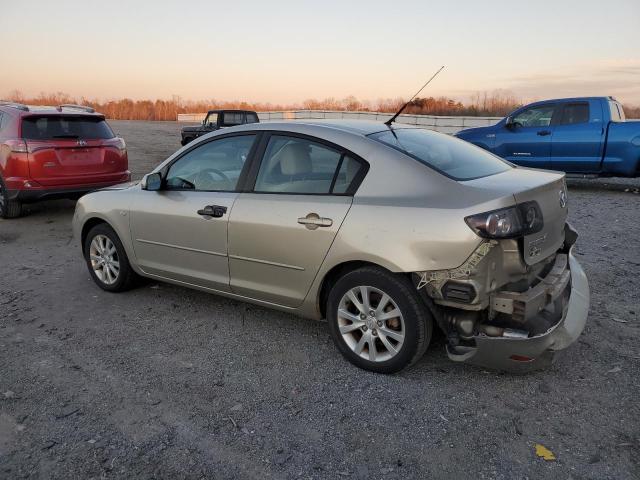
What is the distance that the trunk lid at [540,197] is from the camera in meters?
3.07

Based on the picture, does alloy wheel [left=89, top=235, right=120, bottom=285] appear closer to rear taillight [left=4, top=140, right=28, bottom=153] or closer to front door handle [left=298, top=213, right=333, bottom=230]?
front door handle [left=298, top=213, right=333, bottom=230]

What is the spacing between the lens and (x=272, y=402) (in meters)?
3.13

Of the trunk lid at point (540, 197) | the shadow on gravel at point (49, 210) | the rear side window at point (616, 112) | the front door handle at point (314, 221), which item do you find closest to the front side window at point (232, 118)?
the shadow on gravel at point (49, 210)

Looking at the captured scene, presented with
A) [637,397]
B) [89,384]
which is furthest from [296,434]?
[637,397]

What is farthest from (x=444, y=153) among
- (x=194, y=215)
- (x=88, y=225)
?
(x=88, y=225)

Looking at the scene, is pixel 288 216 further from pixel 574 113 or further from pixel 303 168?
pixel 574 113

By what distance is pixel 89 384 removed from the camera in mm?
3348

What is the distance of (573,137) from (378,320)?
29.4 feet

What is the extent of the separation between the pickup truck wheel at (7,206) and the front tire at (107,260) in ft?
12.9

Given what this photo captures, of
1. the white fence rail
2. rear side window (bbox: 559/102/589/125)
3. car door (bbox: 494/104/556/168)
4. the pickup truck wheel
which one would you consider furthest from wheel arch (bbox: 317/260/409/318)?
the white fence rail

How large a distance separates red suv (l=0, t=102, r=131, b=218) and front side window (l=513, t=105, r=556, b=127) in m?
8.27

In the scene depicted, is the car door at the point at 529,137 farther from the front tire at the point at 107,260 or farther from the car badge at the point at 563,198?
the front tire at the point at 107,260

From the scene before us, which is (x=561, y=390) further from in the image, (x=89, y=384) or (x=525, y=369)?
(x=89, y=384)

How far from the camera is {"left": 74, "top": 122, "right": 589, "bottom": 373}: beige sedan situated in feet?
9.74
